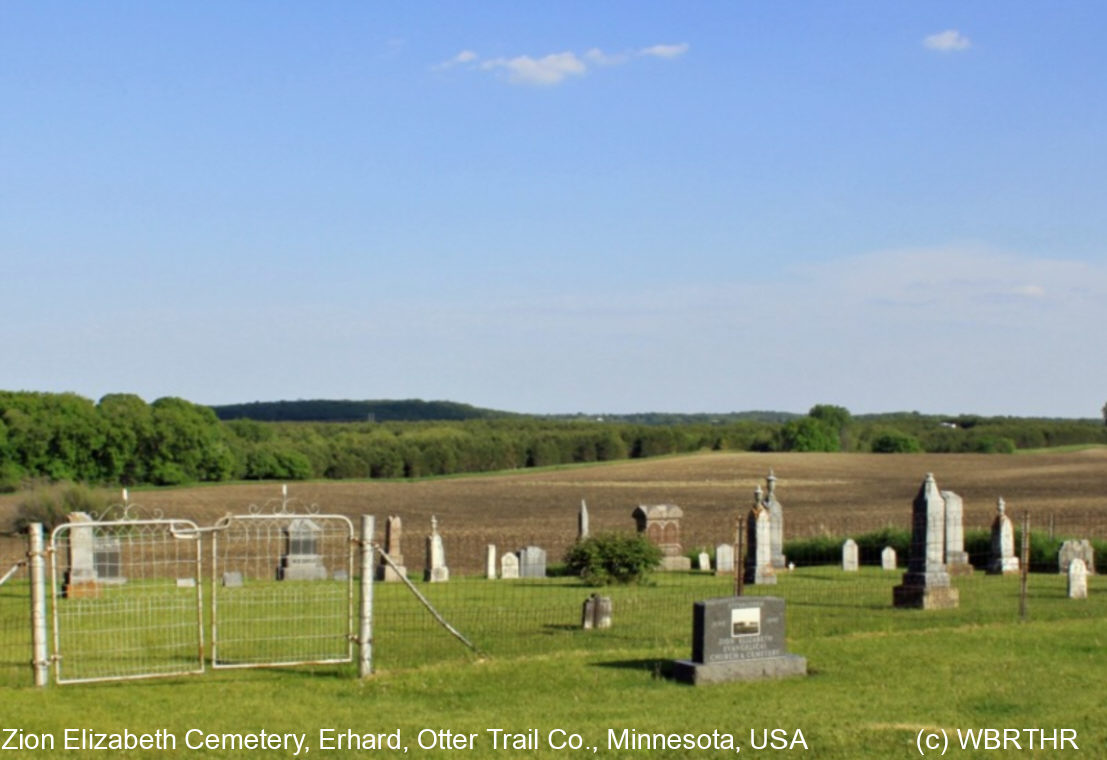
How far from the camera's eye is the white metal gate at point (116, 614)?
13.4 metres

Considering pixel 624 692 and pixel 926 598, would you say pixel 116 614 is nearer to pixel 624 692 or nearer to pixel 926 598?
pixel 624 692

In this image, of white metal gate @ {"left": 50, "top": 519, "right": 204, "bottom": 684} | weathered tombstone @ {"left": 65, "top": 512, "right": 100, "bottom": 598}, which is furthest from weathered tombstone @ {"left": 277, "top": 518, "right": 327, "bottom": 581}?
weathered tombstone @ {"left": 65, "top": 512, "right": 100, "bottom": 598}

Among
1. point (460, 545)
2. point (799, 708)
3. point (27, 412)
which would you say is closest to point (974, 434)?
point (27, 412)

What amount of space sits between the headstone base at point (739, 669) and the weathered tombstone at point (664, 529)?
15.0m

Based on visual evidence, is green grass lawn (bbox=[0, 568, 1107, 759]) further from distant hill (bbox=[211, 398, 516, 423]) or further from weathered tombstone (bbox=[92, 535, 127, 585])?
distant hill (bbox=[211, 398, 516, 423])

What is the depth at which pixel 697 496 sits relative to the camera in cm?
5803

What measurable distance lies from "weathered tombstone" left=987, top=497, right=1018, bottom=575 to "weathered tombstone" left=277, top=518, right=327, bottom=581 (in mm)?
12885

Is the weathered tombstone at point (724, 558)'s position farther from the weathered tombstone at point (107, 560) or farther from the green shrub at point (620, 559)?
the weathered tombstone at point (107, 560)

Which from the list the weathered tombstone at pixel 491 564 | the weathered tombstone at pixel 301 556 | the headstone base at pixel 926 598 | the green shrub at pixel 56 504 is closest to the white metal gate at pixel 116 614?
the green shrub at pixel 56 504

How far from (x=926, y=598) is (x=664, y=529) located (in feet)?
30.4

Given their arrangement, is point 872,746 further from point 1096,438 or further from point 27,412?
point 1096,438

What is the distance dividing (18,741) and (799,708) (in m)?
6.09

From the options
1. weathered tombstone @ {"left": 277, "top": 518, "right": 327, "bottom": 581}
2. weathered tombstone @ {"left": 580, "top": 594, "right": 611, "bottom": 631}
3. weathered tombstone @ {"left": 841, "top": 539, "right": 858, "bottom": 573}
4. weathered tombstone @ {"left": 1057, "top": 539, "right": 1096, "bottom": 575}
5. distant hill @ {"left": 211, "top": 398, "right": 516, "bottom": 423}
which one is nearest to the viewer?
weathered tombstone @ {"left": 580, "top": 594, "right": 611, "bottom": 631}

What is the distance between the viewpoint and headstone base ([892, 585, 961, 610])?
773 inches
